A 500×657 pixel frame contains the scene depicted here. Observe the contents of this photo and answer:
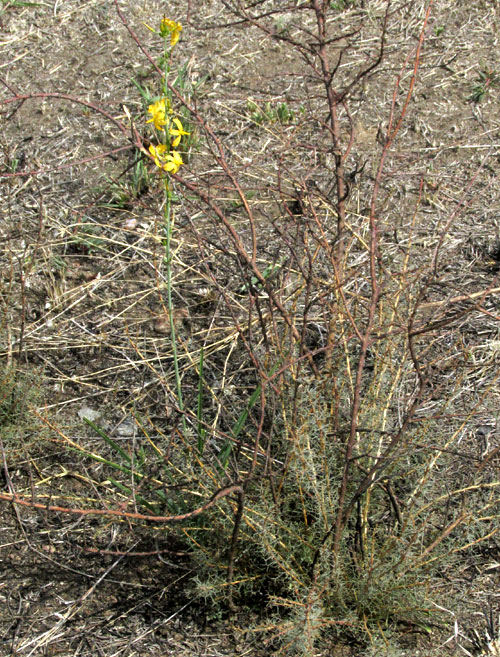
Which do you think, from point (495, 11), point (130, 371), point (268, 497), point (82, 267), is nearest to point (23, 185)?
point (82, 267)

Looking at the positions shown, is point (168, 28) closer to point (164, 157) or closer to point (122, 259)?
point (164, 157)

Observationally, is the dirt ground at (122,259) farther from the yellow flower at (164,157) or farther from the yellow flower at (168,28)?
the yellow flower at (168,28)

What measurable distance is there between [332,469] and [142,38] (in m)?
3.21

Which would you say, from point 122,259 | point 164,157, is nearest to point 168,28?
point 164,157

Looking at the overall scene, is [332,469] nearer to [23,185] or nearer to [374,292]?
[374,292]

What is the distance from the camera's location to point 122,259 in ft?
11.3

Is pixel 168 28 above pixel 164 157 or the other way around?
above

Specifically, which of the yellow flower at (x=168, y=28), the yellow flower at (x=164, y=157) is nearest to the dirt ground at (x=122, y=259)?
the yellow flower at (x=164, y=157)

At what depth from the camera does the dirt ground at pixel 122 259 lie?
7.54 feet

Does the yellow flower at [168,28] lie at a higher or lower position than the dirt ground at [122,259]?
higher

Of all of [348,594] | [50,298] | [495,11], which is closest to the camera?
[348,594]

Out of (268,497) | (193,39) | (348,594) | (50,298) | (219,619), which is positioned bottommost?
(219,619)

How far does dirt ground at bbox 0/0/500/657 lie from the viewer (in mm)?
2299

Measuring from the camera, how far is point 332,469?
93.0 inches
